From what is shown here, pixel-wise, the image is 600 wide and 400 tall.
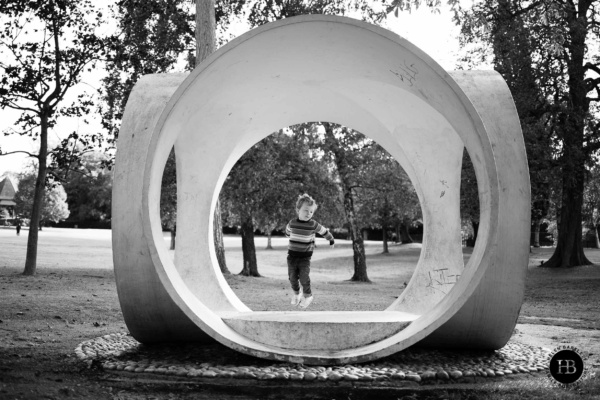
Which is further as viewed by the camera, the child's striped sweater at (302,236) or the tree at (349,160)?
the tree at (349,160)

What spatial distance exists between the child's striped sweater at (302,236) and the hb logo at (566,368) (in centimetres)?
363

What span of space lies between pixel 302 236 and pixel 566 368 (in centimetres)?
403

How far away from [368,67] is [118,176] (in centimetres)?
278

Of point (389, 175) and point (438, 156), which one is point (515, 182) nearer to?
point (438, 156)

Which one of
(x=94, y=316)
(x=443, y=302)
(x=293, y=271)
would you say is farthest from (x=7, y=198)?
(x=443, y=302)

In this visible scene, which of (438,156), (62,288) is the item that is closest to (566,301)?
(438,156)

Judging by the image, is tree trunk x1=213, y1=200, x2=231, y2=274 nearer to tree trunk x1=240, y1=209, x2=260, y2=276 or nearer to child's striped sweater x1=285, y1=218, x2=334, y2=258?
tree trunk x1=240, y1=209, x2=260, y2=276

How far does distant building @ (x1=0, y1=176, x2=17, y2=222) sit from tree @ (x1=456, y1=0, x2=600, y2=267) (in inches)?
2879

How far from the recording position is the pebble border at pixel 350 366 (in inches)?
238

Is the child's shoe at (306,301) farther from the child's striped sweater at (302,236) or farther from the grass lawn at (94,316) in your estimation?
the grass lawn at (94,316)

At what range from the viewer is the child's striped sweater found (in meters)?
9.25

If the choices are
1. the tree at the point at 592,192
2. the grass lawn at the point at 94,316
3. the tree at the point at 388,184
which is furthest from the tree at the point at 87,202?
the tree at the point at 592,192

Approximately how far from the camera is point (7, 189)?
3602 inches

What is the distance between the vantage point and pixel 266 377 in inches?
235
